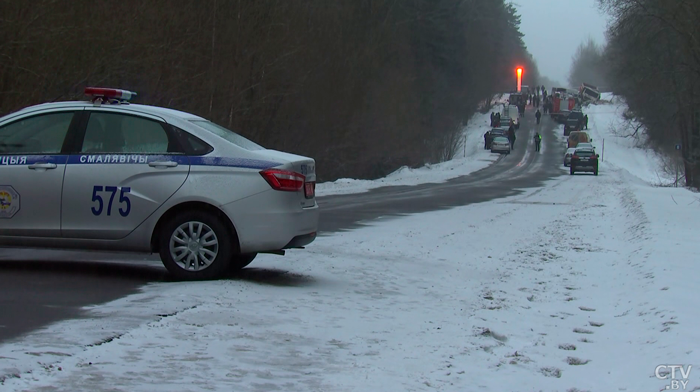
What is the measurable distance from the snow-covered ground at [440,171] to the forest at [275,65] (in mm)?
2192

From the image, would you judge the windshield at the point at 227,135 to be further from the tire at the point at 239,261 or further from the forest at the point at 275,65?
the forest at the point at 275,65

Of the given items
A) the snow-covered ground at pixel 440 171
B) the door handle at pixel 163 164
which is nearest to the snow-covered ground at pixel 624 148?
the snow-covered ground at pixel 440 171

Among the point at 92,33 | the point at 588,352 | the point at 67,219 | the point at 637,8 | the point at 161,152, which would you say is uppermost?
the point at 637,8

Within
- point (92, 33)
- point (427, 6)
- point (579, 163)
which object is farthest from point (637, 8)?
point (427, 6)

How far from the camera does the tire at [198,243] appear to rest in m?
8.48

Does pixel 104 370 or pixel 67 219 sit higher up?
pixel 67 219

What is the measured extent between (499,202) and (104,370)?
68.5 ft

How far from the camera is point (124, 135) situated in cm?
870

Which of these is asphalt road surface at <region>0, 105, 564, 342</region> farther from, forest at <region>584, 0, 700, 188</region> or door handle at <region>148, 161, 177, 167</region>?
forest at <region>584, 0, 700, 188</region>

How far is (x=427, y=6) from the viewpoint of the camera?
71.2 meters

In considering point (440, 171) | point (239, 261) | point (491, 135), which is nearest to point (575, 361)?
point (239, 261)

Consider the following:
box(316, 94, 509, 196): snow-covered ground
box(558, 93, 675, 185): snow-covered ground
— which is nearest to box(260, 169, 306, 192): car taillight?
box(316, 94, 509, 196): snow-covered ground

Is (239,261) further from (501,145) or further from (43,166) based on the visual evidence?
(501,145)

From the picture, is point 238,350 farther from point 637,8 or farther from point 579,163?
point 579,163
